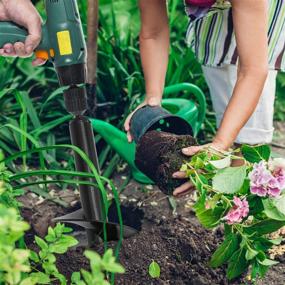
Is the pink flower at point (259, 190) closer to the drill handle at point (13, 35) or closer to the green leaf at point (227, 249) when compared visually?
the green leaf at point (227, 249)

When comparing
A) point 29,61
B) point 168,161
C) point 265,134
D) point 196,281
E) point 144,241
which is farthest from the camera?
point 29,61

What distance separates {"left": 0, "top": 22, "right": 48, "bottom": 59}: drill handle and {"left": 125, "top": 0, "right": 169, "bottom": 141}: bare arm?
0.44 metres

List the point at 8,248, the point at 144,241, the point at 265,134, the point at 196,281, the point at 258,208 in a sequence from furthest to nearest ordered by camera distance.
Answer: the point at 265,134, the point at 144,241, the point at 196,281, the point at 258,208, the point at 8,248

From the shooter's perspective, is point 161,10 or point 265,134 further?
point 265,134

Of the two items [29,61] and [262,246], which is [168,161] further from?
[29,61]

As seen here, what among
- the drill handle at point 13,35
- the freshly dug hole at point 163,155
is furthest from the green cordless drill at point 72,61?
the freshly dug hole at point 163,155

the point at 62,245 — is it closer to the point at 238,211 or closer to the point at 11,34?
the point at 238,211

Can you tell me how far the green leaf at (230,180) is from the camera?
1462 mm

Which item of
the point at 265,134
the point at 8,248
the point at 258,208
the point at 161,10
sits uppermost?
the point at 161,10

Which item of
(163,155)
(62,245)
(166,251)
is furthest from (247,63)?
(62,245)

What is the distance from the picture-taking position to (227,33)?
2.25 metres

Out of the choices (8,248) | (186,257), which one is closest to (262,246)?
(186,257)

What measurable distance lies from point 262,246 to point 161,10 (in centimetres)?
94

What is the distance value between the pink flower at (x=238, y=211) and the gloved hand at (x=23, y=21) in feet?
2.47
